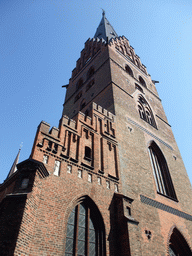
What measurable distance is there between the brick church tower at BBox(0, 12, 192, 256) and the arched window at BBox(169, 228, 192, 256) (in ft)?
0.14

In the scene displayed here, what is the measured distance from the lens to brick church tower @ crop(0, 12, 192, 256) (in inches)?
212

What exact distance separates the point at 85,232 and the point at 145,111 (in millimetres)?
11042

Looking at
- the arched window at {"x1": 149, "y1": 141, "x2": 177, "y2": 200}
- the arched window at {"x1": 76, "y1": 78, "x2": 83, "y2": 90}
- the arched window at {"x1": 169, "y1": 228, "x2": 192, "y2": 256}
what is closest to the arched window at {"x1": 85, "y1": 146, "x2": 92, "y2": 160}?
the arched window at {"x1": 149, "y1": 141, "x2": 177, "y2": 200}

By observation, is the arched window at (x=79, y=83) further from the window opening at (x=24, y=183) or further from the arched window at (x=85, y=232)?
the window opening at (x=24, y=183)

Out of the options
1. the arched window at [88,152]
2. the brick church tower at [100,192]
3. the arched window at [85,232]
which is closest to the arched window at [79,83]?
the brick church tower at [100,192]

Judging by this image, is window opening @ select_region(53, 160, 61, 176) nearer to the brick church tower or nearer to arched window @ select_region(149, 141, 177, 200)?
the brick church tower

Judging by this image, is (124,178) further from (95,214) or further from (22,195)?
(22,195)

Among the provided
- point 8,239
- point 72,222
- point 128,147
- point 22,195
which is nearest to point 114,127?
point 128,147

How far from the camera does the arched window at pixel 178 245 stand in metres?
9.11

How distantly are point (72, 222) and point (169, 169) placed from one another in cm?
799

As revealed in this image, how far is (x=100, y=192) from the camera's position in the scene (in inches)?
296

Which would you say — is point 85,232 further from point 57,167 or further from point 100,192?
point 57,167

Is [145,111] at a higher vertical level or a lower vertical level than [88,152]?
higher

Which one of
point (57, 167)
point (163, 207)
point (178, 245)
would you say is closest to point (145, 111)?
point (163, 207)
